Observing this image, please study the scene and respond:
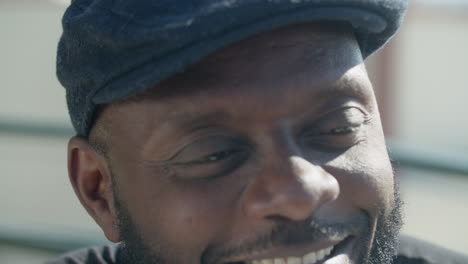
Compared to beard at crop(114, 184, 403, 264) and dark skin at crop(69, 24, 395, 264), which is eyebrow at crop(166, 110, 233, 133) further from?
beard at crop(114, 184, 403, 264)

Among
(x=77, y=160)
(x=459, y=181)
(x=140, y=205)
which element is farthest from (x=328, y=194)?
(x=459, y=181)

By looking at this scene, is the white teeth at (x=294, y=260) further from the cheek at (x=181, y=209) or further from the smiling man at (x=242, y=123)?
the cheek at (x=181, y=209)

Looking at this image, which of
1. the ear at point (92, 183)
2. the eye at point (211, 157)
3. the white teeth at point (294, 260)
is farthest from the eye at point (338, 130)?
the ear at point (92, 183)

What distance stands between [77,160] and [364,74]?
0.85 meters

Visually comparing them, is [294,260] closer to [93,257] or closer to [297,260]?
[297,260]

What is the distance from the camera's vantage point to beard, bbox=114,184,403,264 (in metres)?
1.68

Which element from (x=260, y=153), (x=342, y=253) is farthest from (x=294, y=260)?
(x=260, y=153)

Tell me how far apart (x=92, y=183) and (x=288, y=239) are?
0.68 m

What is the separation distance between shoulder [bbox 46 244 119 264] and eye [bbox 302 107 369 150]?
1057 millimetres

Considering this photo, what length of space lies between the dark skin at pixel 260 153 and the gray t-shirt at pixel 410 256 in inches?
22.7

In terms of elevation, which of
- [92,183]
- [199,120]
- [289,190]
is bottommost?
[92,183]

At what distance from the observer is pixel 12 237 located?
3562 mm

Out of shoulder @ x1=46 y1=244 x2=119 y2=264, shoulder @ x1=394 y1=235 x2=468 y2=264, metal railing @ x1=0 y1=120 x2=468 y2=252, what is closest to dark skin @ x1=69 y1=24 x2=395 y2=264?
shoulder @ x1=394 y1=235 x2=468 y2=264

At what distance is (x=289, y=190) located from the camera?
166cm
